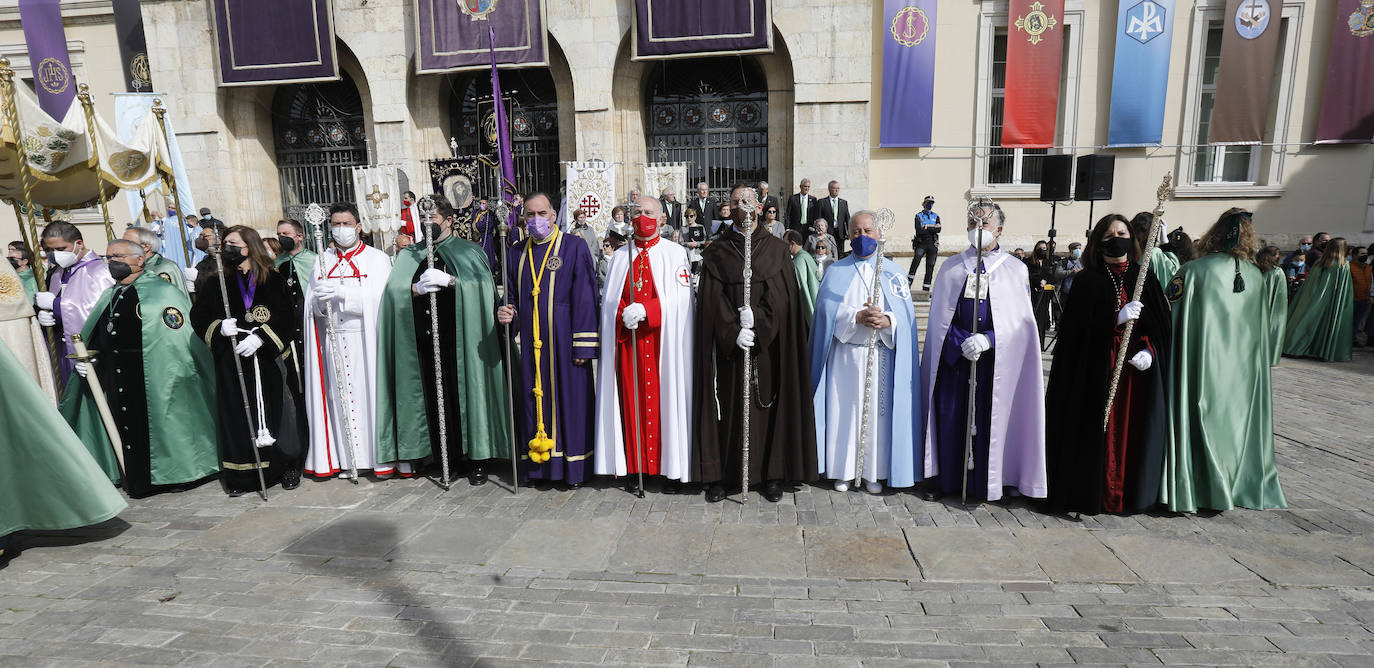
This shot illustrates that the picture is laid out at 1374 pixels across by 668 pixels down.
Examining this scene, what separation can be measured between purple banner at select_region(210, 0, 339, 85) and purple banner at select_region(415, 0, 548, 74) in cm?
207

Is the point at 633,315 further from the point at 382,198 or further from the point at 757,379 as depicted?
the point at 382,198

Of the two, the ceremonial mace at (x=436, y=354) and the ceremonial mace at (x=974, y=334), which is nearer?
the ceremonial mace at (x=974, y=334)

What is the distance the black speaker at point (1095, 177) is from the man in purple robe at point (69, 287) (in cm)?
1109

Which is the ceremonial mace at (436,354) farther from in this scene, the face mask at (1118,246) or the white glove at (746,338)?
the face mask at (1118,246)

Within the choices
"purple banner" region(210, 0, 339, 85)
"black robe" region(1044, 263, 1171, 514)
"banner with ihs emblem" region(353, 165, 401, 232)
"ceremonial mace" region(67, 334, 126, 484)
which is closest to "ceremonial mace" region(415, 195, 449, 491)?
"ceremonial mace" region(67, 334, 126, 484)

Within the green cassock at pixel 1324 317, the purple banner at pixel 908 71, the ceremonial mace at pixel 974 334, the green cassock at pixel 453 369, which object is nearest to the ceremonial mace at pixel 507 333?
the green cassock at pixel 453 369

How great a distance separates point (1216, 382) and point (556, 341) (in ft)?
14.1

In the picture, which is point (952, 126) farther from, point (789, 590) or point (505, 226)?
point (789, 590)

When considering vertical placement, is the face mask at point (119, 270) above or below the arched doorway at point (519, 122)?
below

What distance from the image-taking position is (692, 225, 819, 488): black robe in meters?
4.60

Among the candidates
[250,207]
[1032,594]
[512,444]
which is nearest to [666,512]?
[512,444]

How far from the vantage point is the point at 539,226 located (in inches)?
193

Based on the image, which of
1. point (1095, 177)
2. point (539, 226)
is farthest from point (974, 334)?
point (1095, 177)

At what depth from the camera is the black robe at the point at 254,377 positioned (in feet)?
16.3
